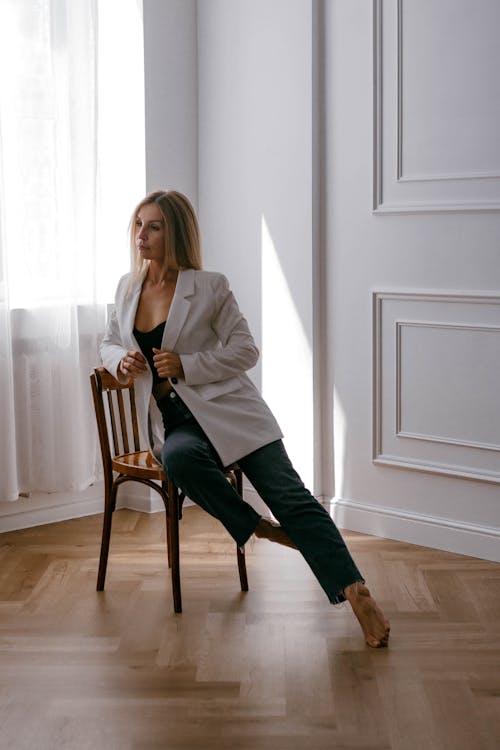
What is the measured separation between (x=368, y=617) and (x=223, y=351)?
87 centimetres

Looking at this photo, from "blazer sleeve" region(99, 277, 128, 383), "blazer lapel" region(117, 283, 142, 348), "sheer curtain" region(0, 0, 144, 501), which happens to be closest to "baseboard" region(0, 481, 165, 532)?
"sheer curtain" region(0, 0, 144, 501)

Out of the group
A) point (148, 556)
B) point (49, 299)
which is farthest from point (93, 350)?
point (148, 556)

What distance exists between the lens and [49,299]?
154 inches

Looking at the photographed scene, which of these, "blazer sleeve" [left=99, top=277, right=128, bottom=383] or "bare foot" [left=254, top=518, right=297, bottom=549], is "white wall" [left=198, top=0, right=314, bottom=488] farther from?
"bare foot" [left=254, top=518, right=297, bottom=549]

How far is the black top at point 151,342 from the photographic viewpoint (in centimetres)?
317

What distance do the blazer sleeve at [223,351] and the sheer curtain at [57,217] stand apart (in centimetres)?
91

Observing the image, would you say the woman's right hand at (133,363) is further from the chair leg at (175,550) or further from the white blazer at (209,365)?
the chair leg at (175,550)

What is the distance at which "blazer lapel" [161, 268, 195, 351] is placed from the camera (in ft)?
10.3

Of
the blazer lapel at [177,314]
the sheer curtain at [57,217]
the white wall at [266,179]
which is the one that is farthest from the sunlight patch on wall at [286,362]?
the blazer lapel at [177,314]

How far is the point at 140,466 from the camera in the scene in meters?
3.19

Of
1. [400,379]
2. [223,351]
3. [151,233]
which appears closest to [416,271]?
[400,379]

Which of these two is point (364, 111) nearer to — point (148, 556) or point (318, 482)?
point (318, 482)

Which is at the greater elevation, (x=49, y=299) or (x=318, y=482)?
(x=49, y=299)

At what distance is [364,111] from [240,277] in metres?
0.82
